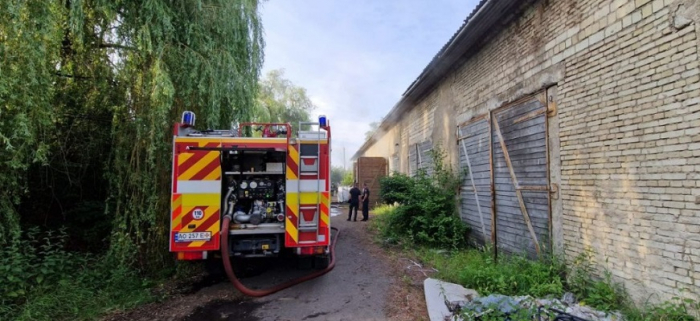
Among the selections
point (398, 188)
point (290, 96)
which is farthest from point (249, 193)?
point (290, 96)

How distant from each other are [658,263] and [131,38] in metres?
7.82

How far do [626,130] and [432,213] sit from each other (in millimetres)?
5052

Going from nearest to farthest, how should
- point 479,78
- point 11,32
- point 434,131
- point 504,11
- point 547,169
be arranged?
point 11,32 → point 547,169 → point 504,11 → point 479,78 → point 434,131

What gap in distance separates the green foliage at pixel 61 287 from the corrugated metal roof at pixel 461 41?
7.22m

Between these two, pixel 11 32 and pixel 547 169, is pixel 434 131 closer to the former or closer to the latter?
pixel 547 169

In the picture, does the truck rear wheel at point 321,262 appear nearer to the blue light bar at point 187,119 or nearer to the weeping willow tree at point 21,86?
the blue light bar at point 187,119

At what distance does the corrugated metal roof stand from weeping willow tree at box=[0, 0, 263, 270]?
463 centimetres

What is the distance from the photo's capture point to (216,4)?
6652 mm

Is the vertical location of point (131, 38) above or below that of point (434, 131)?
above

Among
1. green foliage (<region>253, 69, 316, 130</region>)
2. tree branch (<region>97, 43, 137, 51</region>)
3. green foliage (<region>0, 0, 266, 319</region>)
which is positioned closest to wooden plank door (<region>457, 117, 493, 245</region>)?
green foliage (<region>0, 0, 266, 319</region>)

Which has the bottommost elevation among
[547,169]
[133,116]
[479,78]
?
[547,169]

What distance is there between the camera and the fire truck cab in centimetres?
511

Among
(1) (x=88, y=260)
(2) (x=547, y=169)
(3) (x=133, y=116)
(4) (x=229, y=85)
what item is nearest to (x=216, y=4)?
(4) (x=229, y=85)

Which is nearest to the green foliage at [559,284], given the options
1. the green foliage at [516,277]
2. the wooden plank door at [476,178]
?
the green foliage at [516,277]
